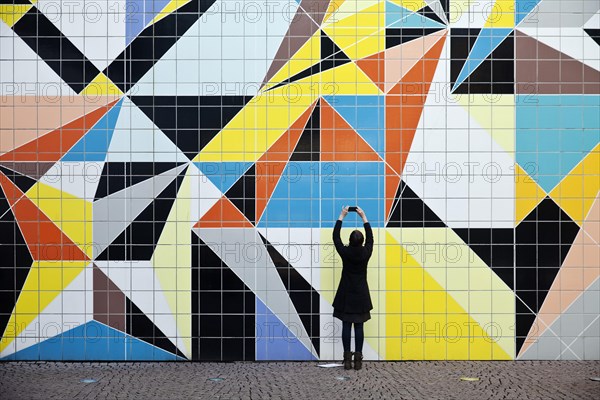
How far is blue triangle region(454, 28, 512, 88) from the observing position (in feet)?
35.4

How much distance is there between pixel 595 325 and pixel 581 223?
132 cm

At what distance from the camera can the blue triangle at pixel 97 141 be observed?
35.4ft

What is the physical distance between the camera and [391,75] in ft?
35.5

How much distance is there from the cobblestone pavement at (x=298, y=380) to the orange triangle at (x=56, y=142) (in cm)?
264

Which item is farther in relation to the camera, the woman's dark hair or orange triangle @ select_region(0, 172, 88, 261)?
orange triangle @ select_region(0, 172, 88, 261)

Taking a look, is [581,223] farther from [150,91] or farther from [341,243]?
[150,91]

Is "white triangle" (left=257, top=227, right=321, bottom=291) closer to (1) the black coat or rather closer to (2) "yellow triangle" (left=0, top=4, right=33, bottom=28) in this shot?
(1) the black coat

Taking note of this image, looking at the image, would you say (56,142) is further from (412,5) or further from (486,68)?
(486,68)

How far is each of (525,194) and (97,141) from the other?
5536 millimetres

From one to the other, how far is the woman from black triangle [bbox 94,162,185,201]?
2.41 m

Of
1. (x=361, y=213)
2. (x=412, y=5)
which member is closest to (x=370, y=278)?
(x=361, y=213)

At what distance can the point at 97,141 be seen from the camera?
1082 centimetres

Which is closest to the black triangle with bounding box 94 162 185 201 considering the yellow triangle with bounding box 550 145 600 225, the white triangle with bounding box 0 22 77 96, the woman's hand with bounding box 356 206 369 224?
the white triangle with bounding box 0 22 77 96

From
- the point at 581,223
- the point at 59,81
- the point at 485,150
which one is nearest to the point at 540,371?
the point at 581,223
